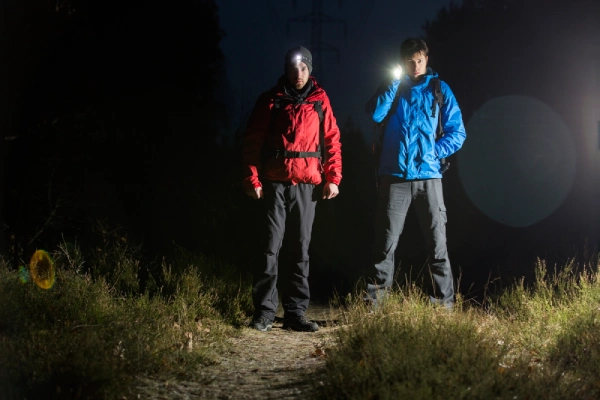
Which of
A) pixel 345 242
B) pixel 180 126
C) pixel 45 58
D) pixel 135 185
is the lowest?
pixel 345 242

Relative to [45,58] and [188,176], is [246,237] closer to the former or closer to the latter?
[188,176]

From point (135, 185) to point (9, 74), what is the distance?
4291 millimetres

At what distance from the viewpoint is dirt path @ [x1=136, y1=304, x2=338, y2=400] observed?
4340mm

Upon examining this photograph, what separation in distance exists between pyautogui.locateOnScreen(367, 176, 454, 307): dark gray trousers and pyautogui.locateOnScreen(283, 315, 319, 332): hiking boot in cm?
61

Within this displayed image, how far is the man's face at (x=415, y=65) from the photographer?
250 inches

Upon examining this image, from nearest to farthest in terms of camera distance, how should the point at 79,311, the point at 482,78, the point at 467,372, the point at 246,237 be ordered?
1. the point at 467,372
2. the point at 79,311
3. the point at 246,237
4. the point at 482,78

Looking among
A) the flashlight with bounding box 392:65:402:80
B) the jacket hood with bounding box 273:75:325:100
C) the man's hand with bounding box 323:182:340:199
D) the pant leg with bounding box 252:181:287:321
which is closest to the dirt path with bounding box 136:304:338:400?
the pant leg with bounding box 252:181:287:321

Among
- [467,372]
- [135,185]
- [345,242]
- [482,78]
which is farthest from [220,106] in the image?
[467,372]

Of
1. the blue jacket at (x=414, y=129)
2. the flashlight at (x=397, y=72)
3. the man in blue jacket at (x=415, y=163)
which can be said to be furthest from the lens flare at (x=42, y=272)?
the flashlight at (x=397, y=72)

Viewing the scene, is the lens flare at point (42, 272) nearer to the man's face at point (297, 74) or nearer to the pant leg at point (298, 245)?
the pant leg at point (298, 245)

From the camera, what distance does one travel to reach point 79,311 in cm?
550

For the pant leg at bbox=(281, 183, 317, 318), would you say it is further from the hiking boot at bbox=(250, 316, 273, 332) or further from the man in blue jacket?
the man in blue jacket

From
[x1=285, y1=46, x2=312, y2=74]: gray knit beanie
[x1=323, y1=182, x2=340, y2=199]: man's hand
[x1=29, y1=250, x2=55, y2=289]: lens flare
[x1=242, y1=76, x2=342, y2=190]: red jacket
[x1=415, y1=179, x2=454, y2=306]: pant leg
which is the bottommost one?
[x1=29, y1=250, x2=55, y2=289]: lens flare

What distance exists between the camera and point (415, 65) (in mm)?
6359
